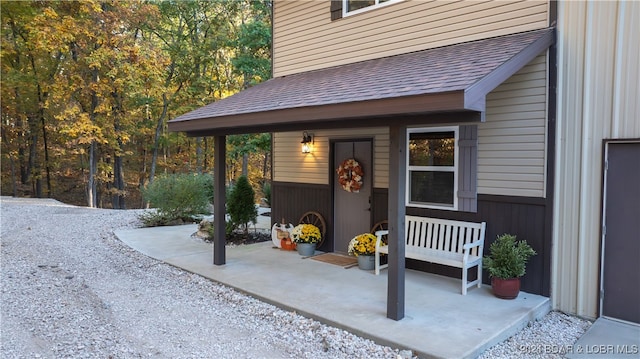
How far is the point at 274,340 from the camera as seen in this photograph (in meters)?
3.55

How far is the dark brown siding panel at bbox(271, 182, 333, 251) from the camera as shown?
6.63m

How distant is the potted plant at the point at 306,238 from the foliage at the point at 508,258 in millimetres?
2696

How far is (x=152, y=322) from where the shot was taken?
3.91 metres

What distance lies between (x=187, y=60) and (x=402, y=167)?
15.1m

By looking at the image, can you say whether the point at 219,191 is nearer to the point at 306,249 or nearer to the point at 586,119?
the point at 306,249

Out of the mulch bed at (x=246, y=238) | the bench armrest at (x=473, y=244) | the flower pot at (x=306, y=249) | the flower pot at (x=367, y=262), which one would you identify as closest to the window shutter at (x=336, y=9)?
the flower pot at (x=306, y=249)

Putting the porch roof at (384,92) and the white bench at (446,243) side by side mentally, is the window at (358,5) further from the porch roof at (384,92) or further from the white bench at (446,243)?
the white bench at (446,243)

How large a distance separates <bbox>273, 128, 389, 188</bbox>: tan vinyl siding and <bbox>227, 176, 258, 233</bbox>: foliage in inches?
26.8

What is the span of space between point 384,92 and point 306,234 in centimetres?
318

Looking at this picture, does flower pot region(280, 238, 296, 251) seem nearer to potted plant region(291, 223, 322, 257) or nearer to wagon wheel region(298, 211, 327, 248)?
potted plant region(291, 223, 322, 257)

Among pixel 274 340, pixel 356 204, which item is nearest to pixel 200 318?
pixel 274 340

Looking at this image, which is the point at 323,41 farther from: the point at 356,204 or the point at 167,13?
the point at 167,13

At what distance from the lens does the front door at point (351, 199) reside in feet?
19.9

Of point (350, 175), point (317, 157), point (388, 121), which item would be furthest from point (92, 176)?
point (388, 121)
